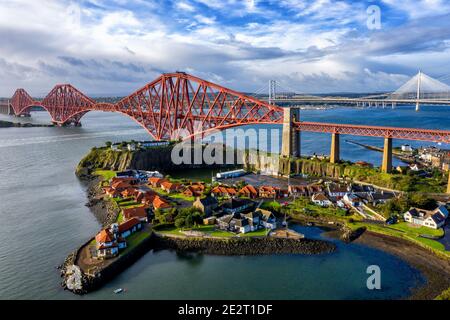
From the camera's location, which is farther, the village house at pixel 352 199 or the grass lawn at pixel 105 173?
the grass lawn at pixel 105 173

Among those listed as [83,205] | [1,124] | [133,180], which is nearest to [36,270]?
[83,205]

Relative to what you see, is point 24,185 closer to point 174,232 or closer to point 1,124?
point 174,232

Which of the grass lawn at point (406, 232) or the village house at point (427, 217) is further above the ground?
the village house at point (427, 217)

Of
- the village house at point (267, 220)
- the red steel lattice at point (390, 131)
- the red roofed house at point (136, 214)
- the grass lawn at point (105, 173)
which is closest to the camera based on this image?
the village house at point (267, 220)

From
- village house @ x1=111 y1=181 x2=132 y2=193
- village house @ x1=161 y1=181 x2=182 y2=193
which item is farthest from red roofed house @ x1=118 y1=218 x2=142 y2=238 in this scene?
village house @ x1=111 y1=181 x2=132 y2=193

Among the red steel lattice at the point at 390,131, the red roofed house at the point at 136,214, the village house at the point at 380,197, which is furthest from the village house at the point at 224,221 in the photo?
the red steel lattice at the point at 390,131

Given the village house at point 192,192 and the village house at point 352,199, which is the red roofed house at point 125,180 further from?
the village house at point 352,199
